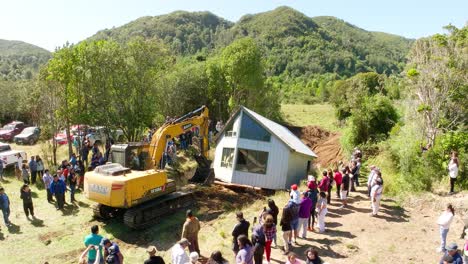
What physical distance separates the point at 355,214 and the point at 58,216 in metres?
12.2

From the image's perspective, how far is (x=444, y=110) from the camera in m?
17.7

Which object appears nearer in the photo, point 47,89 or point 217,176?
point 217,176

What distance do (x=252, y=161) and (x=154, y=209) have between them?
698 cm

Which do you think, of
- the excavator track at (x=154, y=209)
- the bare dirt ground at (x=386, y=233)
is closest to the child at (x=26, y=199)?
the excavator track at (x=154, y=209)

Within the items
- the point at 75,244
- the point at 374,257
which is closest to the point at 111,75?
the point at 75,244

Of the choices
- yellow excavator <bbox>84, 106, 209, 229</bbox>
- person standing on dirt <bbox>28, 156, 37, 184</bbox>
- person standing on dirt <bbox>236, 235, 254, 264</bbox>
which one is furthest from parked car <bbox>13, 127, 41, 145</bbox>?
person standing on dirt <bbox>236, 235, 254, 264</bbox>

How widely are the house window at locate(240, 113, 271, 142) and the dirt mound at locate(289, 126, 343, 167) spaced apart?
8215mm

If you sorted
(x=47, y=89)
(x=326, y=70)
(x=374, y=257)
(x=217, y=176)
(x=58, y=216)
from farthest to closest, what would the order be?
(x=326, y=70) < (x=47, y=89) < (x=217, y=176) < (x=58, y=216) < (x=374, y=257)

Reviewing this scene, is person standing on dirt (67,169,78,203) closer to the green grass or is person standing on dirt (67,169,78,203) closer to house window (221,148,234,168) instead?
house window (221,148,234,168)

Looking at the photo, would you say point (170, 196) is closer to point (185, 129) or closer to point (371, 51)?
point (185, 129)

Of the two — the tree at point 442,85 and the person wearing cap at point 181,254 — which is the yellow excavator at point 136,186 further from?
the tree at point 442,85

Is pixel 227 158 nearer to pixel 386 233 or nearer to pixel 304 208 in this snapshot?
pixel 304 208

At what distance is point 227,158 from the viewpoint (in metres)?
21.6

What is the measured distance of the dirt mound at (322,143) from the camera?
28.7 metres
